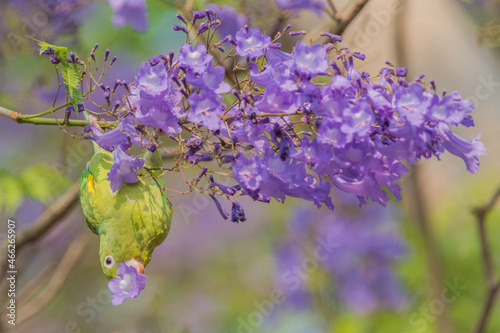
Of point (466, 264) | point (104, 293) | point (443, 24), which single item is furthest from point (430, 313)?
point (443, 24)

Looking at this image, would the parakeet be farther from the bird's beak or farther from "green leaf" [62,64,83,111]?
"green leaf" [62,64,83,111]

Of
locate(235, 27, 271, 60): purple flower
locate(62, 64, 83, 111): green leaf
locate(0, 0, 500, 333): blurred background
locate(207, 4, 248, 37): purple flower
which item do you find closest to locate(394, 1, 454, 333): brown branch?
locate(0, 0, 500, 333): blurred background

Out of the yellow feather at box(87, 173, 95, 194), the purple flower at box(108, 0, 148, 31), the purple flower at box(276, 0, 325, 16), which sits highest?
the purple flower at box(276, 0, 325, 16)

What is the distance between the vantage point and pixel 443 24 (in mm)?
6078

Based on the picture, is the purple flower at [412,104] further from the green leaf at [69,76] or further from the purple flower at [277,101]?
the green leaf at [69,76]

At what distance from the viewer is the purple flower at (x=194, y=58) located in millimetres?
1144

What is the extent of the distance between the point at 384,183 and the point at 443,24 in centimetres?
531

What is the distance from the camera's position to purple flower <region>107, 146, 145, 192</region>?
4.08ft

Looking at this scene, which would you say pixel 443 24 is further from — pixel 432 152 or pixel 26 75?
pixel 432 152

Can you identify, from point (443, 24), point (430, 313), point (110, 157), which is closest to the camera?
point (110, 157)

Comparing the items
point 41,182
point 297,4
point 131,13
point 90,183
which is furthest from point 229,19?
point 90,183

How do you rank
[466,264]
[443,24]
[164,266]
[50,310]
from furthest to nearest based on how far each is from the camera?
1. [443,24]
2. [164,266]
3. [50,310]
4. [466,264]

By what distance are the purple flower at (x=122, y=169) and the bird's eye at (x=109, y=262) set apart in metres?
0.17

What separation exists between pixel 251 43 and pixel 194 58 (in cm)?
13
